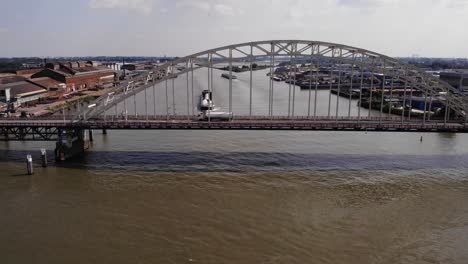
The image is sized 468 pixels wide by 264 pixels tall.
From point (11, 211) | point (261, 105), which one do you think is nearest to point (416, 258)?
point (11, 211)

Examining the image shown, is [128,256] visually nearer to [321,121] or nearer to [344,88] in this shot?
[321,121]

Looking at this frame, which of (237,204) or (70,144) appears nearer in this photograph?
(237,204)

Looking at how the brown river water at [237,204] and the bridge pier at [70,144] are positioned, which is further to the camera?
the bridge pier at [70,144]

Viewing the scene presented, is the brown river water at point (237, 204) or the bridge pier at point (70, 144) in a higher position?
the bridge pier at point (70, 144)

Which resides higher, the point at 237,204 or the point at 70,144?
the point at 70,144

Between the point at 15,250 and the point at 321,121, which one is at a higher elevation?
the point at 321,121
